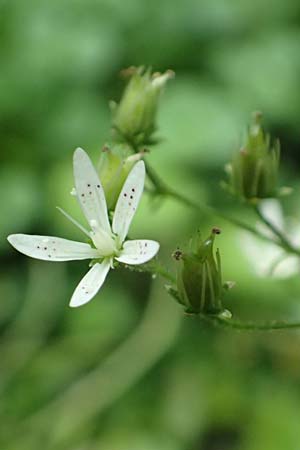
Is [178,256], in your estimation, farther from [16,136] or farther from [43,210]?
[16,136]

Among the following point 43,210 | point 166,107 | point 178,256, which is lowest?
point 43,210

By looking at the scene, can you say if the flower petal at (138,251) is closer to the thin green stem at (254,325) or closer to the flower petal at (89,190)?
the flower petal at (89,190)

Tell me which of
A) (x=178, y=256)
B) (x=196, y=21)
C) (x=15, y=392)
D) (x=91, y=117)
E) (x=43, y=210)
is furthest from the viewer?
(x=196, y=21)

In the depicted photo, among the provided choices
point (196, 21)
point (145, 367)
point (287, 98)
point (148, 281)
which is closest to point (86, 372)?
point (145, 367)

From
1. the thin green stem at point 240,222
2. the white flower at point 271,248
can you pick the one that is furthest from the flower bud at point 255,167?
the white flower at point 271,248

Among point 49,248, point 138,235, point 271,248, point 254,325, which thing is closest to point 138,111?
point 49,248
